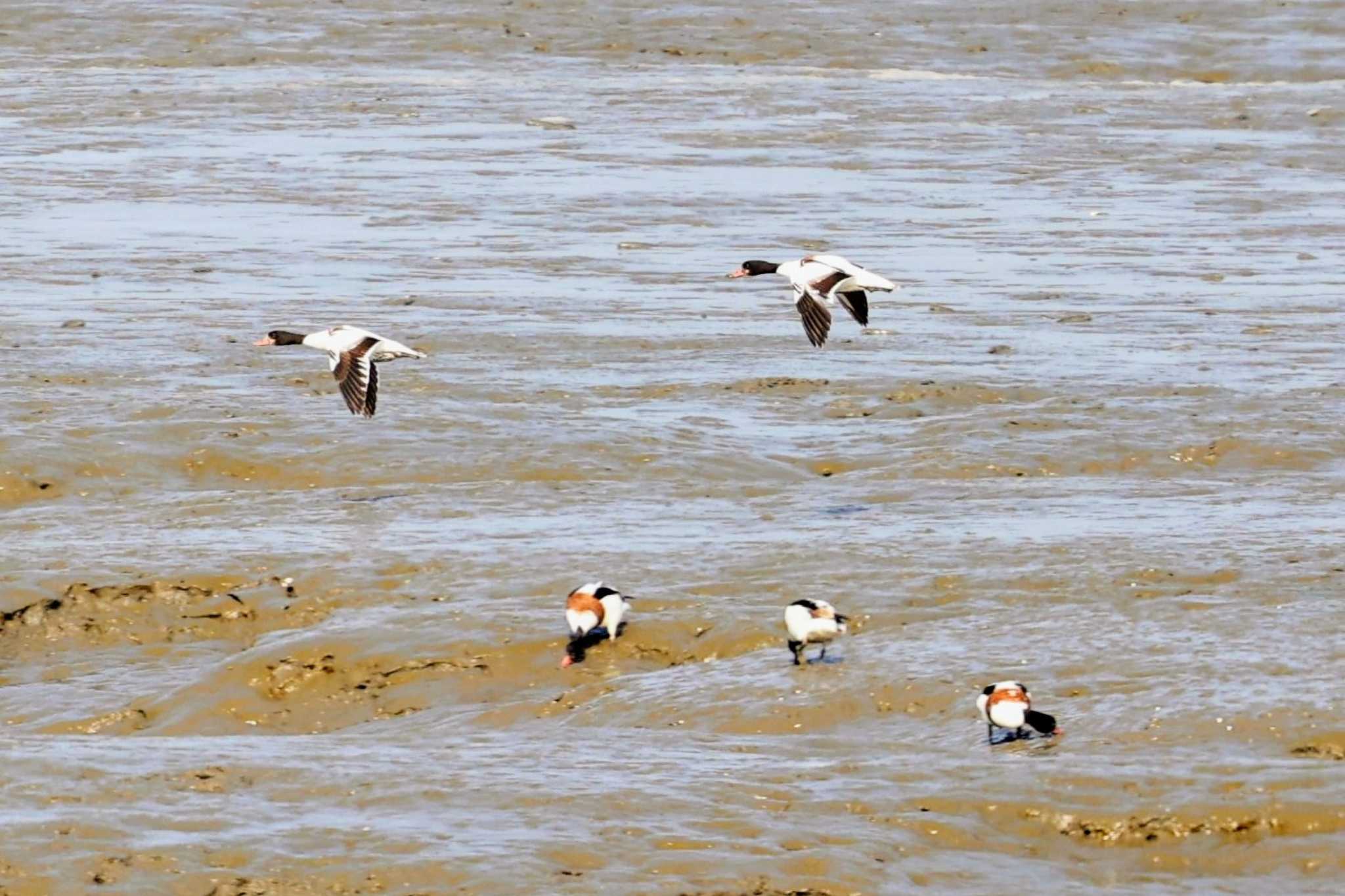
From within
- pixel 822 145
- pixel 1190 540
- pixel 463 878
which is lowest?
pixel 463 878

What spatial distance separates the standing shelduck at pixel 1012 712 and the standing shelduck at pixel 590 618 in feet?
5.26

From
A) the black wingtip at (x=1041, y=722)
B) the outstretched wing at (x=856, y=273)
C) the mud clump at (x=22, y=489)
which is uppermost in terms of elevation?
the outstretched wing at (x=856, y=273)

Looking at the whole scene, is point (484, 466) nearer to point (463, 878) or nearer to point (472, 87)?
point (463, 878)

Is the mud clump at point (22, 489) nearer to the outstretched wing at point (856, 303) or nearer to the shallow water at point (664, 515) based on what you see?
the shallow water at point (664, 515)

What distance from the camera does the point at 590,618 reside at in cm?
911

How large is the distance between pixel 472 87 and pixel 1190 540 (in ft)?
63.0

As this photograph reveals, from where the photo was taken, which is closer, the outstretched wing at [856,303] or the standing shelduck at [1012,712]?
the standing shelduck at [1012,712]

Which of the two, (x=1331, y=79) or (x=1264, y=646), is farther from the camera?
(x=1331, y=79)

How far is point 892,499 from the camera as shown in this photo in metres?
11.6

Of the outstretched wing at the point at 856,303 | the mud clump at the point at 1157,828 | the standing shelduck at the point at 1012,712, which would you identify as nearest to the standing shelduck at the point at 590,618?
the standing shelduck at the point at 1012,712

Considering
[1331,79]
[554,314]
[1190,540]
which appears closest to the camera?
[1190,540]

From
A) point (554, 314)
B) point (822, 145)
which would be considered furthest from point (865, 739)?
point (822, 145)

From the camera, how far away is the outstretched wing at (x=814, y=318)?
12.1 metres

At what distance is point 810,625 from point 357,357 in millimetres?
4266
